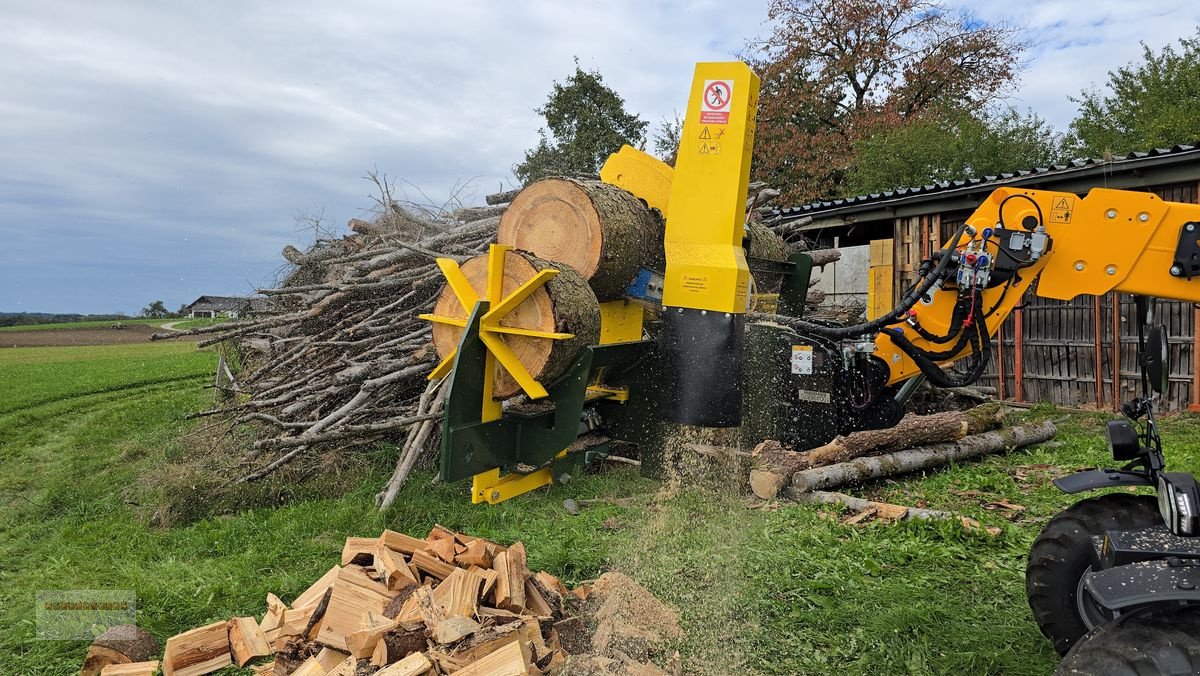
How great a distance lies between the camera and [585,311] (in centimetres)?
293

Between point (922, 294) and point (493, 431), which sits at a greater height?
point (922, 294)

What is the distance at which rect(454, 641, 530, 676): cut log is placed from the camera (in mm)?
2879

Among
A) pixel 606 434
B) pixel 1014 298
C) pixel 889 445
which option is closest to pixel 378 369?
pixel 606 434

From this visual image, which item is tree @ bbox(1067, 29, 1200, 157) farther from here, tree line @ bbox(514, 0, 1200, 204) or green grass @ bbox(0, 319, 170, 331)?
green grass @ bbox(0, 319, 170, 331)

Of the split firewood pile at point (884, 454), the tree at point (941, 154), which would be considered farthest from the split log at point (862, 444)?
the tree at point (941, 154)

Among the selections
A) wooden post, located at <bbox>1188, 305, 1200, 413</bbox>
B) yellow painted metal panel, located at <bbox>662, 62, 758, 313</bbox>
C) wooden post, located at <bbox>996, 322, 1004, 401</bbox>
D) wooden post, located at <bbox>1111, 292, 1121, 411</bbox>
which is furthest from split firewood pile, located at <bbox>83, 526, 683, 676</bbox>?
wooden post, located at <bbox>996, 322, 1004, 401</bbox>

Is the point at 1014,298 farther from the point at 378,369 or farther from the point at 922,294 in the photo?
the point at 378,369

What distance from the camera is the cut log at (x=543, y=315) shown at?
9.24 feet

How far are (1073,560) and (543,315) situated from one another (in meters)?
2.49

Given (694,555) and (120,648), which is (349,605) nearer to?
(120,648)

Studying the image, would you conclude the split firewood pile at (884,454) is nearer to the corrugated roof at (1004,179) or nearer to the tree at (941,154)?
the corrugated roof at (1004,179)

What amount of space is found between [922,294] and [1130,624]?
1.61 metres

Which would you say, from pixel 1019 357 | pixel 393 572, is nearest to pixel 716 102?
pixel 393 572

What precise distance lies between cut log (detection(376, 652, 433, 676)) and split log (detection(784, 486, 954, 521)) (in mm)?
3513
